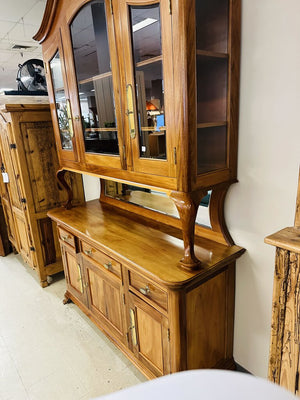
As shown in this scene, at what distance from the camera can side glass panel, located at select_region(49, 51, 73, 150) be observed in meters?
1.82

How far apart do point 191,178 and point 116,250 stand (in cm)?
65

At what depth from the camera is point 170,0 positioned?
0.97 meters

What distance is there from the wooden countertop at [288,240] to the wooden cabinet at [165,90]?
14.0 inches

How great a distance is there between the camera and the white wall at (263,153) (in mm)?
1085

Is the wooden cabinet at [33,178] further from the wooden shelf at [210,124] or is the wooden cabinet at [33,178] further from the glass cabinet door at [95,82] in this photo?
the wooden shelf at [210,124]

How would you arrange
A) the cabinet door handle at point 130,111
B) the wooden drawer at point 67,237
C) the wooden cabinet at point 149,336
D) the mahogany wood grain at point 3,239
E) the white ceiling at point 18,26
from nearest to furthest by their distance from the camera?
1. the cabinet door handle at point 130,111
2. the wooden cabinet at point 149,336
3. the wooden drawer at point 67,237
4. the white ceiling at point 18,26
5. the mahogany wood grain at point 3,239

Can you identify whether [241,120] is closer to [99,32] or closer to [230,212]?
[230,212]

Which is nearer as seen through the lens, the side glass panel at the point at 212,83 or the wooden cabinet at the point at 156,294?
the side glass panel at the point at 212,83

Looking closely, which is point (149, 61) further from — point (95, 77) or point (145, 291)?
point (145, 291)

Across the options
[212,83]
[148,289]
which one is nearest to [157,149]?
[212,83]

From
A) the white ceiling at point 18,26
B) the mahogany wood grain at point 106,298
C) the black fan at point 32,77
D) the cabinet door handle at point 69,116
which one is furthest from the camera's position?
the white ceiling at point 18,26

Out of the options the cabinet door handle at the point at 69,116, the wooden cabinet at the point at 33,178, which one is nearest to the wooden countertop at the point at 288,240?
the cabinet door handle at the point at 69,116

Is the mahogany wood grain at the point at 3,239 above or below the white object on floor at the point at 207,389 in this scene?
below

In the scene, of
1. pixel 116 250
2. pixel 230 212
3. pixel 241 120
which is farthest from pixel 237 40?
pixel 116 250
